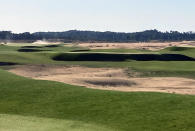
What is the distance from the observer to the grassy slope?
2236cm

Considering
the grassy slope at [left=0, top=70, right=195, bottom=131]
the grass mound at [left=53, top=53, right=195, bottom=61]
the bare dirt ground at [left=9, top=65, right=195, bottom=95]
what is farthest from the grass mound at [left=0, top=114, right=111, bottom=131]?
the grass mound at [left=53, top=53, right=195, bottom=61]

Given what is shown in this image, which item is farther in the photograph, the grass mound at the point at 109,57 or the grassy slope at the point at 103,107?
the grass mound at the point at 109,57

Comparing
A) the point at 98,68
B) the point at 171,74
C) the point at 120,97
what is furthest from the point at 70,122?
the point at 98,68

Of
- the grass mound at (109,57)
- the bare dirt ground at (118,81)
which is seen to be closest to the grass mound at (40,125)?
the bare dirt ground at (118,81)

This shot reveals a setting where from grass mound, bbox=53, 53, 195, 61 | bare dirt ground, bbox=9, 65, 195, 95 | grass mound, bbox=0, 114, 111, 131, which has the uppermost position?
grass mound, bbox=0, 114, 111, 131

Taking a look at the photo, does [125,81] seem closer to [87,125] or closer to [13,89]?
[13,89]

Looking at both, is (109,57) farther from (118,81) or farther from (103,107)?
(103,107)

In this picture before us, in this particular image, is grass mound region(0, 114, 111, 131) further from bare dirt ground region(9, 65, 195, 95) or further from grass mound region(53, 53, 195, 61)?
grass mound region(53, 53, 195, 61)

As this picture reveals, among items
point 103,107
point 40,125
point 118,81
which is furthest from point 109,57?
point 40,125

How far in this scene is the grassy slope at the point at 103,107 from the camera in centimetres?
2236

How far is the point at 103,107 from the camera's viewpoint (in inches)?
1019

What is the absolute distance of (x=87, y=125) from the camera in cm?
2162

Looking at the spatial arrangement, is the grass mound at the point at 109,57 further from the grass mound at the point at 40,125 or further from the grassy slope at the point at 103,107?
the grass mound at the point at 40,125

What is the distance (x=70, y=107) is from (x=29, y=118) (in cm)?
423
